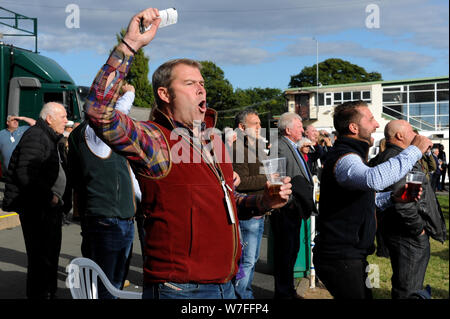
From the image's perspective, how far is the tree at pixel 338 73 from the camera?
75.9m

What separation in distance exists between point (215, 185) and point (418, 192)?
1927 millimetres

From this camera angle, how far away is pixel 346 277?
136 inches

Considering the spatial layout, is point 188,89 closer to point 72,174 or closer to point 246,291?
point 72,174

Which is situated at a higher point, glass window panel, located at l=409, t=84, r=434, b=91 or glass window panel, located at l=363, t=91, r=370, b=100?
glass window panel, located at l=409, t=84, r=434, b=91

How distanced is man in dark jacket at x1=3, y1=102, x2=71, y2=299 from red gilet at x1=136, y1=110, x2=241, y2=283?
112 inches

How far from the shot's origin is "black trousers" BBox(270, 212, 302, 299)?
17.6 ft

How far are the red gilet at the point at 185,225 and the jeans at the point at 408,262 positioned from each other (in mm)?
2710

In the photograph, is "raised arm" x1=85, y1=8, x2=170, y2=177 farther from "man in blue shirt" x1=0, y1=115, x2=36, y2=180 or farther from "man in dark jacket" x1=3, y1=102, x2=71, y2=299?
"man in blue shirt" x1=0, y1=115, x2=36, y2=180

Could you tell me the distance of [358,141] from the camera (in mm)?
3557

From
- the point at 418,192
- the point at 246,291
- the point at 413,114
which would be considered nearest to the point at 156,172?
the point at 418,192

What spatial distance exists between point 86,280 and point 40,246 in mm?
2345

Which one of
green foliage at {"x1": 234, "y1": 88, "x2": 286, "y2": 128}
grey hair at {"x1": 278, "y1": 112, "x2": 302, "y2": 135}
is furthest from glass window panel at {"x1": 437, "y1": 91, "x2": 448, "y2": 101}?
grey hair at {"x1": 278, "y1": 112, "x2": 302, "y2": 135}

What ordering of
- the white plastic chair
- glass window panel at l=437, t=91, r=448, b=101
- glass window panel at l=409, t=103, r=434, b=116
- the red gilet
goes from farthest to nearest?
1. glass window panel at l=437, t=91, r=448, b=101
2. glass window panel at l=409, t=103, r=434, b=116
3. the white plastic chair
4. the red gilet

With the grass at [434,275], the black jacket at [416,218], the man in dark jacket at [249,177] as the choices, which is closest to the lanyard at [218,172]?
the black jacket at [416,218]
